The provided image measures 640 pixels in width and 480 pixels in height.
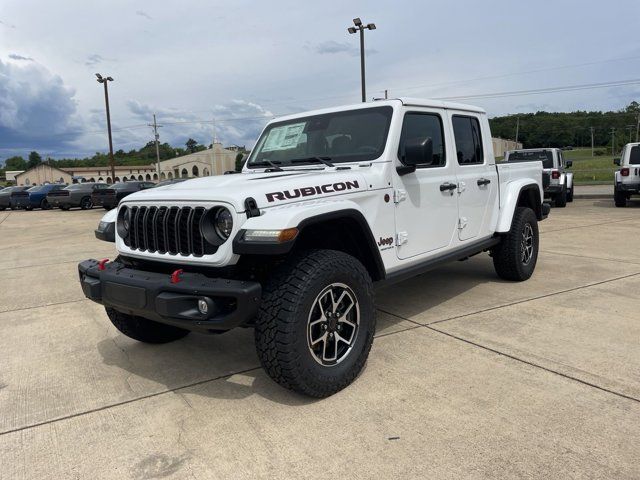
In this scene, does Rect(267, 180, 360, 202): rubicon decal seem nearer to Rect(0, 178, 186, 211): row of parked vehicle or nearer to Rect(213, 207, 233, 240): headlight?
Rect(213, 207, 233, 240): headlight

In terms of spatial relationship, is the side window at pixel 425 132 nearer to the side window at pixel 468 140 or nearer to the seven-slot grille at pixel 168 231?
the side window at pixel 468 140

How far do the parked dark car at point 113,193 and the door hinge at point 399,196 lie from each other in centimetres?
2095

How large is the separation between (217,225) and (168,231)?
0.40 metres

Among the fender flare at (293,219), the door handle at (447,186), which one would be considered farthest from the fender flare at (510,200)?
the fender flare at (293,219)

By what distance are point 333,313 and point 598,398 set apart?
1.63 meters

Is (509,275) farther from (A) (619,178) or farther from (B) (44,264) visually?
(A) (619,178)

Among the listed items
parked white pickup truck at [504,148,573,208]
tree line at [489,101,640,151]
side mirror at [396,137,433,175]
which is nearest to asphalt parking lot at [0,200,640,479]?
side mirror at [396,137,433,175]

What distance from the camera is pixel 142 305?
2.97 meters

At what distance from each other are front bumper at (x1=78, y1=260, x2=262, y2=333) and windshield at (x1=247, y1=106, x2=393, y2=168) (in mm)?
1618

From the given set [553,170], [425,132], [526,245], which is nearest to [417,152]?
[425,132]

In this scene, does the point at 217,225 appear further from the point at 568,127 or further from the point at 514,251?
the point at 568,127

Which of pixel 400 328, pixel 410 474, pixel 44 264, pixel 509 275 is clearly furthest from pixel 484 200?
pixel 44 264

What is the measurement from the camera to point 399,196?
381cm

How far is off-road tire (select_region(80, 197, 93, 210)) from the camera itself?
84.8 ft
